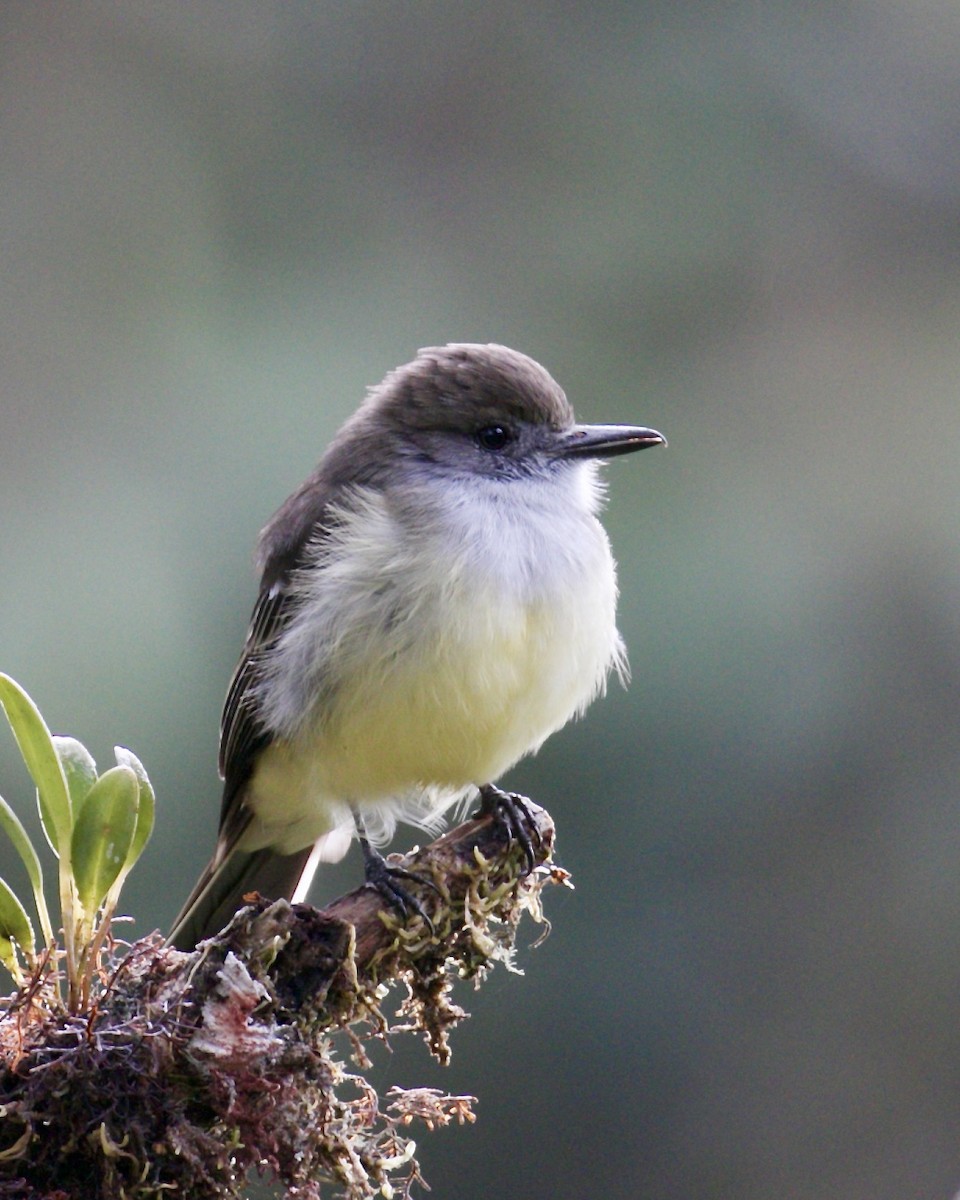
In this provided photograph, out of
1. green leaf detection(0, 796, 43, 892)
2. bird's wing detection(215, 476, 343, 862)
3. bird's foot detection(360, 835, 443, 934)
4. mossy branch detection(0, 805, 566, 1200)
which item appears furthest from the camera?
bird's wing detection(215, 476, 343, 862)

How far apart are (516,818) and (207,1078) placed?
3.92 feet

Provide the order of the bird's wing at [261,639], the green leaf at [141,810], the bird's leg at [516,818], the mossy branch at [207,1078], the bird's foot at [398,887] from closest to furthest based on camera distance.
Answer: the mossy branch at [207,1078] → the green leaf at [141,810] → the bird's foot at [398,887] → the bird's leg at [516,818] → the bird's wing at [261,639]

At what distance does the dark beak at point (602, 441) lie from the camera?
4129 mm

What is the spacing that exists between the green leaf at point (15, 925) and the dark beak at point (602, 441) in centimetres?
218

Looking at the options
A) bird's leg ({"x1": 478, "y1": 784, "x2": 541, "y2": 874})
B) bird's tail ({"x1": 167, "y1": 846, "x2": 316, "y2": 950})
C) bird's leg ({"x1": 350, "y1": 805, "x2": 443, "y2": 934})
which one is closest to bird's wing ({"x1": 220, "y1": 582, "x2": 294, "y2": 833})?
bird's tail ({"x1": 167, "y1": 846, "x2": 316, "y2": 950})

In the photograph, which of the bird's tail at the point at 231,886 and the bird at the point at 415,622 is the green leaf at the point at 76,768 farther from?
the bird's tail at the point at 231,886

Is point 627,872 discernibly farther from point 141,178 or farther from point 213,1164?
point 141,178

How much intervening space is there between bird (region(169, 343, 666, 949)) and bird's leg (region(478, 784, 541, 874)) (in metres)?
0.02

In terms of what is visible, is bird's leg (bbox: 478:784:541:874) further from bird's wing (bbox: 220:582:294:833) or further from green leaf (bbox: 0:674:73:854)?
green leaf (bbox: 0:674:73:854)

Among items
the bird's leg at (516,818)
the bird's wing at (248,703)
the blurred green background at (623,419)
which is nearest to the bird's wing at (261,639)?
the bird's wing at (248,703)

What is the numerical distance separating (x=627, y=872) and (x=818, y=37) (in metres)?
5.18

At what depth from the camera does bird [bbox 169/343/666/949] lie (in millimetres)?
3637

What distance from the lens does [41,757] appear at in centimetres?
249

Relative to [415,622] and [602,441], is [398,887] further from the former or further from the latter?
[602,441]
